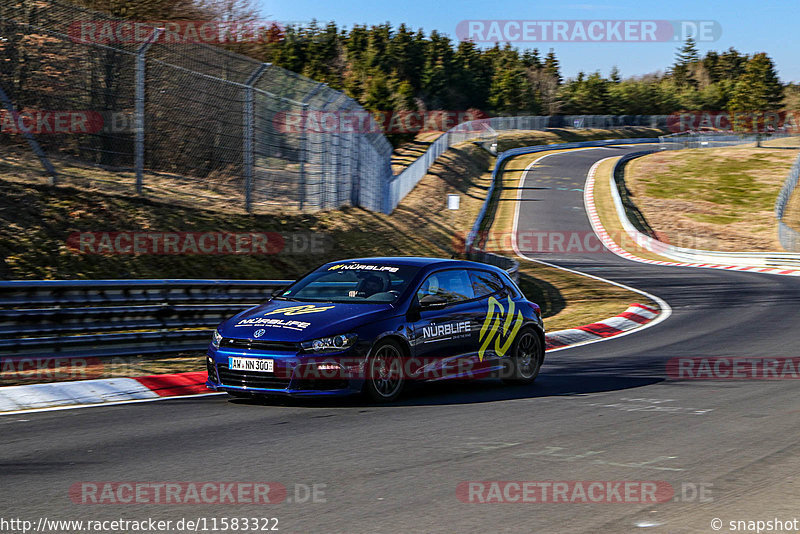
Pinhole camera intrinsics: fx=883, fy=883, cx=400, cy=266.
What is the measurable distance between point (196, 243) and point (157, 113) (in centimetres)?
245

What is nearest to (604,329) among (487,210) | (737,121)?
(487,210)

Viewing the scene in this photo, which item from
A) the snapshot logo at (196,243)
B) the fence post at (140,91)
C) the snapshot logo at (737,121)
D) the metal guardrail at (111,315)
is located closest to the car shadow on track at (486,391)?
the metal guardrail at (111,315)

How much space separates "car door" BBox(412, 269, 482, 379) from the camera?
9086 millimetres

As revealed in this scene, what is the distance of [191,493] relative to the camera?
5.34 m

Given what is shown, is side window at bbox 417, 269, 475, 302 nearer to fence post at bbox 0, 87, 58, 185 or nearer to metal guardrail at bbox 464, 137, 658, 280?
fence post at bbox 0, 87, 58, 185

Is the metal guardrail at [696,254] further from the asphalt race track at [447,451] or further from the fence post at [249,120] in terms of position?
A: the asphalt race track at [447,451]

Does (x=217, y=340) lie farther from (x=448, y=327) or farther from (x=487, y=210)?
(x=487, y=210)

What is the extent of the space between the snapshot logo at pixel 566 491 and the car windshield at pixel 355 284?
3.57 m

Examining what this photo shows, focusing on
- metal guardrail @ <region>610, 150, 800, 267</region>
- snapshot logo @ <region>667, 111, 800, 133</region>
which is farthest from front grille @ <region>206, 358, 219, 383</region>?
snapshot logo @ <region>667, 111, 800, 133</region>

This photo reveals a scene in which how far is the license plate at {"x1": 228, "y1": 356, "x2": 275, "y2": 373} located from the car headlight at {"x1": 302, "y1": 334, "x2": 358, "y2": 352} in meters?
0.37

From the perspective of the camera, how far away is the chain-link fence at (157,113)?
14242 millimetres

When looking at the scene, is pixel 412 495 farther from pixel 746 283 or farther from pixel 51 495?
pixel 746 283

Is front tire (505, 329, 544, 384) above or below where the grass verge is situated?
below

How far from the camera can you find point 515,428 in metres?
7.62
